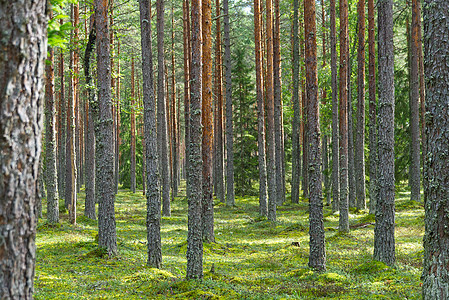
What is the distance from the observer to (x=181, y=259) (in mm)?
11836

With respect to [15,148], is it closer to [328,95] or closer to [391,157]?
[391,157]

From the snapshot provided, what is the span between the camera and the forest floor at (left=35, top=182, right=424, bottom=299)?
762cm

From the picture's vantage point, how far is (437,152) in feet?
16.0

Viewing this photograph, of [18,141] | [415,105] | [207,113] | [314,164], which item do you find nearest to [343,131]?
[207,113]

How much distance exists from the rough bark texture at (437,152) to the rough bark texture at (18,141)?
14.9ft

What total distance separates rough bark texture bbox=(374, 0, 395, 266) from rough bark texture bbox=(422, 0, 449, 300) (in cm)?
404

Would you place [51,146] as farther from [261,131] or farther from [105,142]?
[261,131]

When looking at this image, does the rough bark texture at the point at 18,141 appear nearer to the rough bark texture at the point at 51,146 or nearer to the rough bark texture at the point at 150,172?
the rough bark texture at the point at 150,172

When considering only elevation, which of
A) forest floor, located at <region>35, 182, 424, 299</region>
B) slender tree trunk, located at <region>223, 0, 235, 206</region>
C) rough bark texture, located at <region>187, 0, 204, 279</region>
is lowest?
forest floor, located at <region>35, 182, 424, 299</region>

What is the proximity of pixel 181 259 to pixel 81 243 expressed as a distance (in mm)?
3336

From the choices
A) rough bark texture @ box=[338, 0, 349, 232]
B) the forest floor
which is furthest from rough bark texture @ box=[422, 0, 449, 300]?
rough bark texture @ box=[338, 0, 349, 232]

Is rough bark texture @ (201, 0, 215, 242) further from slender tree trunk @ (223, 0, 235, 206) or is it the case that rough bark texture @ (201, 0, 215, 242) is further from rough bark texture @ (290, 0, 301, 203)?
rough bark texture @ (290, 0, 301, 203)

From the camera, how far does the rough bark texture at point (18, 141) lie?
273 cm

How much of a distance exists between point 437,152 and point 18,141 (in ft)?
15.3
